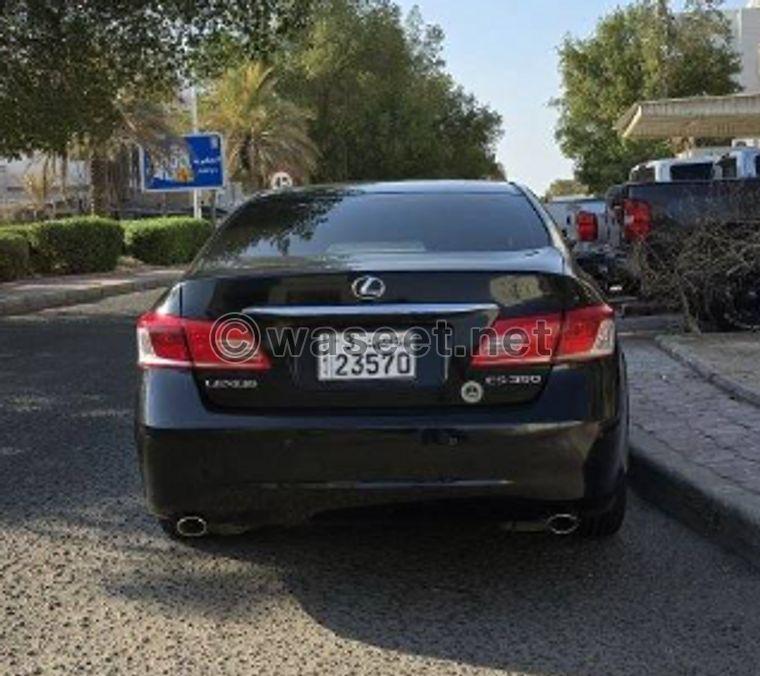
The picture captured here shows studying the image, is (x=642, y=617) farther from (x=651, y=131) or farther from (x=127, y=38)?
(x=651, y=131)

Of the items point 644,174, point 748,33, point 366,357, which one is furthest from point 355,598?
point 748,33

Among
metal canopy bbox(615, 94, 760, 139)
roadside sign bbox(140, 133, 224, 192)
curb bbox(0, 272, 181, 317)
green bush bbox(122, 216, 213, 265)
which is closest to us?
curb bbox(0, 272, 181, 317)

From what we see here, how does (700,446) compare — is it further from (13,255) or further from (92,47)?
(13,255)

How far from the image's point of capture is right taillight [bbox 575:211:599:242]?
1584 cm

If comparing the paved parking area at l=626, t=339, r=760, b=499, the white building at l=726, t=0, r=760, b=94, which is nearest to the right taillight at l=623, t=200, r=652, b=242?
the paved parking area at l=626, t=339, r=760, b=499

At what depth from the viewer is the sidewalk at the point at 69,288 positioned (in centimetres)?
1855

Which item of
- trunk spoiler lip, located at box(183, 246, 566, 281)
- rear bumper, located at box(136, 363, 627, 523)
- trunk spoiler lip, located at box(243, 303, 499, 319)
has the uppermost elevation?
trunk spoiler lip, located at box(183, 246, 566, 281)

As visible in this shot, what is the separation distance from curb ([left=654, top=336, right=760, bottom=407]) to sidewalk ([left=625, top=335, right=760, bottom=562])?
0.06ft

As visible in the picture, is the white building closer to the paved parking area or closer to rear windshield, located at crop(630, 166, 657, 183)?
rear windshield, located at crop(630, 166, 657, 183)

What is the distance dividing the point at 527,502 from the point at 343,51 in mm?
55912

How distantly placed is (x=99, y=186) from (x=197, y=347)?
124ft

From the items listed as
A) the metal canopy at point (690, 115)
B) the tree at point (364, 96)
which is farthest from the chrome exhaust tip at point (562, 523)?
the tree at point (364, 96)

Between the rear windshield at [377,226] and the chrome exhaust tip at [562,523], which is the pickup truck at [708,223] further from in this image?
the chrome exhaust tip at [562,523]

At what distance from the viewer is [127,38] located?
1672cm
